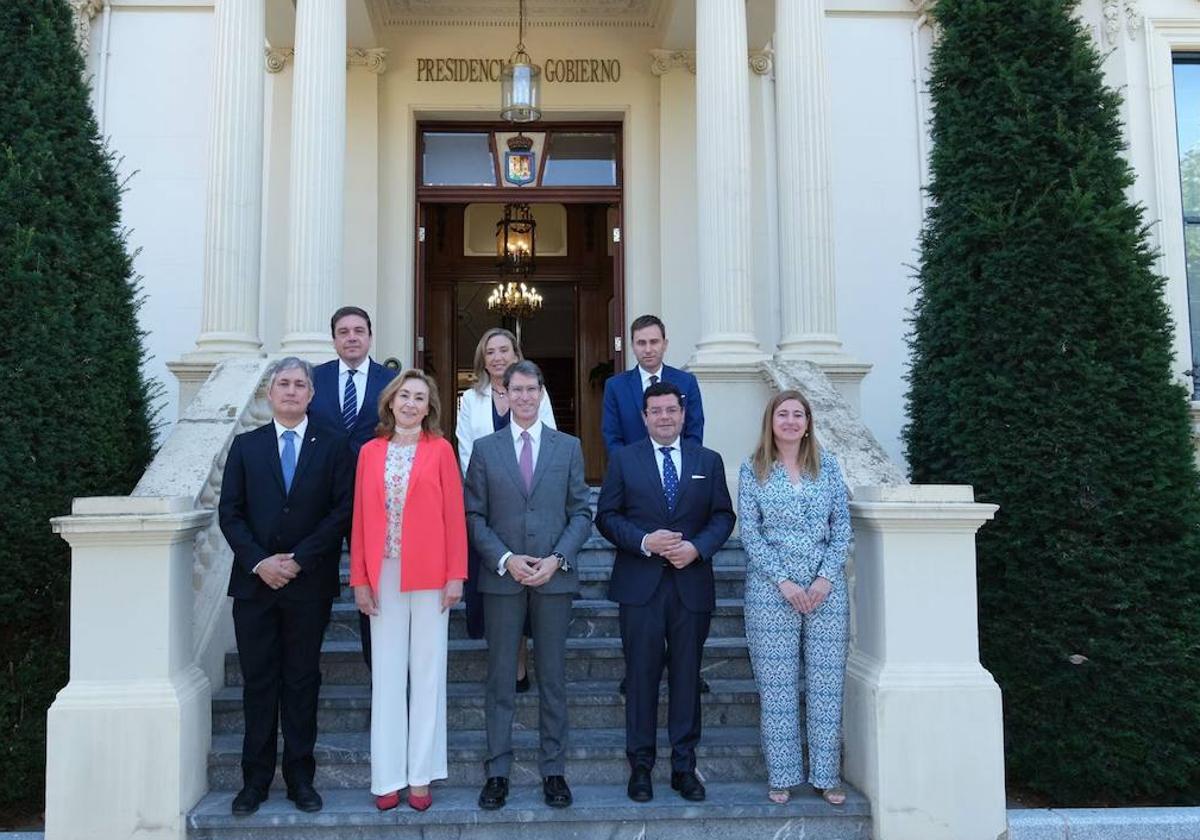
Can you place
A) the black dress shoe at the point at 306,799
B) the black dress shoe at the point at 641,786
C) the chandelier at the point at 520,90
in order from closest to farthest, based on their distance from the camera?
the black dress shoe at the point at 306,799 < the black dress shoe at the point at 641,786 < the chandelier at the point at 520,90

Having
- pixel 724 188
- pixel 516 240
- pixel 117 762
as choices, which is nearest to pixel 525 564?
pixel 117 762

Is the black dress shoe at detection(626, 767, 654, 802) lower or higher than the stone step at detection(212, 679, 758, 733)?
lower

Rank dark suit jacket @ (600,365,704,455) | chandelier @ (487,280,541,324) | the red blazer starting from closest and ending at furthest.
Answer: the red blazer < dark suit jacket @ (600,365,704,455) < chandelier @ (487,280,541,324)

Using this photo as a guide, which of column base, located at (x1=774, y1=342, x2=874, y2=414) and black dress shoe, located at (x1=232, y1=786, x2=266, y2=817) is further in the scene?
column base, located at (x1=774, y1=342, x2=874, y2=414)

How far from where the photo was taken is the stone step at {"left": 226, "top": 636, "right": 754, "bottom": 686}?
5.27 meters

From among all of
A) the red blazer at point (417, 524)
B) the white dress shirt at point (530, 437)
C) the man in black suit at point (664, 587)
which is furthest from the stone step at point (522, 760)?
the white dress shirt at point (530, 437)

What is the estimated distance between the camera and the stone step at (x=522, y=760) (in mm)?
4574

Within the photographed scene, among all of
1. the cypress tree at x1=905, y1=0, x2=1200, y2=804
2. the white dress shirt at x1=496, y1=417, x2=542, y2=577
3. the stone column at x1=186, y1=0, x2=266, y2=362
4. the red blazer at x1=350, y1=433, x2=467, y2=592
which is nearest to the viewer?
the red blazer at x1=350, y1=433, x2=467, y2=592

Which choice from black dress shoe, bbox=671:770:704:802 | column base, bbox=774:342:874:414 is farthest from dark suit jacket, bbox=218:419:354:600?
column base, bbox=774:342:874:414

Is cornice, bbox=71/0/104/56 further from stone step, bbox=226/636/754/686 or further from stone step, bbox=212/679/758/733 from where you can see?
stone step, bbox=212/679/758/733

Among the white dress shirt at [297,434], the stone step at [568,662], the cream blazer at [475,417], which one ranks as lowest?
the stone step at [568,662]

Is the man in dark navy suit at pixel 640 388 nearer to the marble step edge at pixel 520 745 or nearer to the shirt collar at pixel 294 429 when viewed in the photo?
the marble step edge at pixel 520 745

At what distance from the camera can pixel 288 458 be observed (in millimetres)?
4367

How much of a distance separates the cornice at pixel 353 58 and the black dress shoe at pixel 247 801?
7492 millimetres
